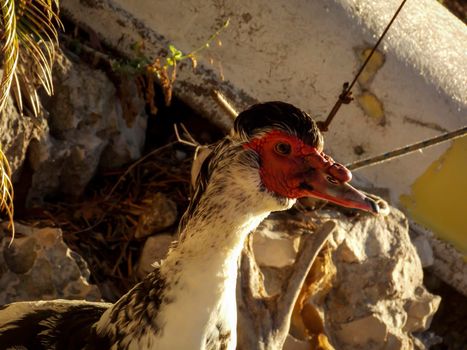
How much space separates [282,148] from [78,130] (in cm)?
130

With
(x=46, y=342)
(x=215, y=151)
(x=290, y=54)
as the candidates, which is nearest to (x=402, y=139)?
(x=290, y=54)

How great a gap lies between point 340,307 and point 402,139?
677 mm

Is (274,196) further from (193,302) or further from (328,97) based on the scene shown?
(328,97)

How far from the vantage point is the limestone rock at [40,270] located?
8.46 feet

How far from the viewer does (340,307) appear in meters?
2.85

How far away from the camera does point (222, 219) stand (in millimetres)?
1749

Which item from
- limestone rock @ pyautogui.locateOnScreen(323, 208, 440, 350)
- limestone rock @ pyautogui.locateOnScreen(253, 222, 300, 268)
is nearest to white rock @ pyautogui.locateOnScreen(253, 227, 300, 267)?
limestone rock @ pyautogui.locateOnScreen(253, 222, 300, 268)

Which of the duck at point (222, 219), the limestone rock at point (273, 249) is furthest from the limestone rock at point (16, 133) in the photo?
the duck at point (222, 219)

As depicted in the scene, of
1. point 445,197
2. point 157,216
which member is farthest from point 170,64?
point 445,197

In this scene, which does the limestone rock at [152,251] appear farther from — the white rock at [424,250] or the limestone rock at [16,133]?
the white rock at [424,250]

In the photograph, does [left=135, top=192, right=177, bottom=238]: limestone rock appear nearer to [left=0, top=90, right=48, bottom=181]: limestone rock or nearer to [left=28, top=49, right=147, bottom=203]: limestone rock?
[left=28, top=49, right=147, bottom=203]: limestone rock

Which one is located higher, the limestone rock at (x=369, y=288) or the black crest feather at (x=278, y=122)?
the black crest feather at (x=278, y=122)

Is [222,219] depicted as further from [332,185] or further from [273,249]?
[273,249]

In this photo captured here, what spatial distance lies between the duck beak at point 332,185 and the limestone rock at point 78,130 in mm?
1271
